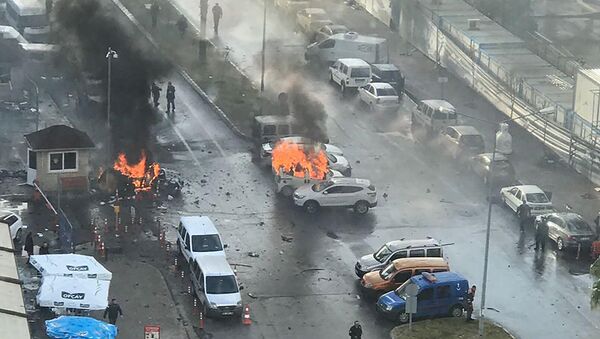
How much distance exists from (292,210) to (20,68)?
67.3 ft

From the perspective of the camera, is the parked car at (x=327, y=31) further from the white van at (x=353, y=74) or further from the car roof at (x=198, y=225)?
the car roof at (x=198, y=225)

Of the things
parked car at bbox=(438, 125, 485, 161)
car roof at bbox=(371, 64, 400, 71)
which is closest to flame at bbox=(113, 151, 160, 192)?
parked car at bbox=(438, 125, 485, 161)

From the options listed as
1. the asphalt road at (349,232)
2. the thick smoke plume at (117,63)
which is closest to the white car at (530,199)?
the asphalt road at (349,232)

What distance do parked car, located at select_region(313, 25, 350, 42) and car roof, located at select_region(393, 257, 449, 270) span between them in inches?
1086

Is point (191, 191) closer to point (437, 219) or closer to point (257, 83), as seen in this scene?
point (437, 219)

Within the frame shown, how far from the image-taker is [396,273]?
4062cm

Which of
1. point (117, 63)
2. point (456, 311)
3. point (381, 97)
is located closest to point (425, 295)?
point (456, 311)

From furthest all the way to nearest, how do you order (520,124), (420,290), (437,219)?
(520,124)
(437,219)
(420,290)

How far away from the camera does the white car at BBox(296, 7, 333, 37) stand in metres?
69.2

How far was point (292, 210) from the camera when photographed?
47781 millimetres

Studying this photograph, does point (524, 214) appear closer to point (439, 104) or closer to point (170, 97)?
point (439, 104)

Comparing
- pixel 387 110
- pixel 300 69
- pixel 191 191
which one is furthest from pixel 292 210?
pixel 300 69

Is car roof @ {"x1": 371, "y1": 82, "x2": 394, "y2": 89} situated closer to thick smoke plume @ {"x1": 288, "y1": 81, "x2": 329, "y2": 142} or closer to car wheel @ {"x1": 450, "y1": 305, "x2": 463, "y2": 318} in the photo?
thick smoke plume @ {"x1": 288, "y1": 81, "x2": 329, "y2": 142}

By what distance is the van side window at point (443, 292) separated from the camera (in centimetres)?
3925
